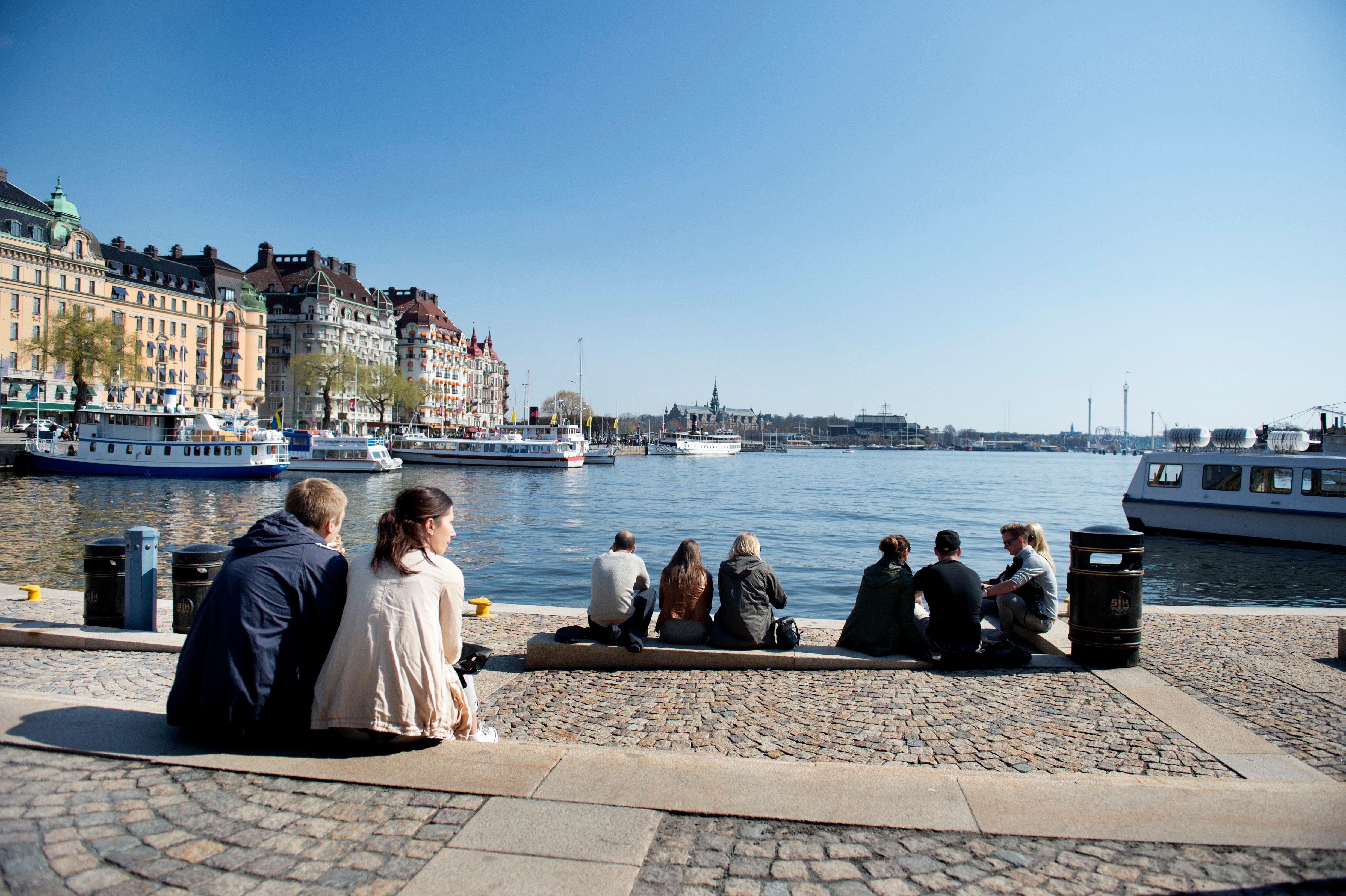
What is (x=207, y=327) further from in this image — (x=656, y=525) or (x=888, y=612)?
(x=888, y=612)

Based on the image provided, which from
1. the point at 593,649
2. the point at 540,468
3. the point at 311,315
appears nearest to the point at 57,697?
the point at 593,649

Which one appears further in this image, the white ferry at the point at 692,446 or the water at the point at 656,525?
the white ferry at the point at 692,446

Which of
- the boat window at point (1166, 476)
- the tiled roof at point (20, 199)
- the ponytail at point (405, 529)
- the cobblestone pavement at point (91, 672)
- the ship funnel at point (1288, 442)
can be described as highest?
the tiled roof at point (20, 199)

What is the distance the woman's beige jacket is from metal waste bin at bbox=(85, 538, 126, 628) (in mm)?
5959

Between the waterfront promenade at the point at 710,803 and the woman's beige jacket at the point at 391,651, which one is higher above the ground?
the woman's beige jacket at the point at 391,651

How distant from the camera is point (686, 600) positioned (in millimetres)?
8234

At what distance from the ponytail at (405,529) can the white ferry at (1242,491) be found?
1026 inches

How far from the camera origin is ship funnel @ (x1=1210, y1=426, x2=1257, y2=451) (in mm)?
30250

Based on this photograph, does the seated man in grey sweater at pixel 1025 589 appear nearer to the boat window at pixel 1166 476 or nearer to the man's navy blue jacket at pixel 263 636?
the man's navy blue jacket at pixel 263 636

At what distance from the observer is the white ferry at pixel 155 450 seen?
52.0 meters

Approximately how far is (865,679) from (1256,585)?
19.0m

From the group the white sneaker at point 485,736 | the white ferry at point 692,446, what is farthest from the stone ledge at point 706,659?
the white ferry at point 692,446

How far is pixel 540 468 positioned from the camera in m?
81.1

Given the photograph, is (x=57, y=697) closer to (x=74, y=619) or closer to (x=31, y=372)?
(x=74, y=619)
